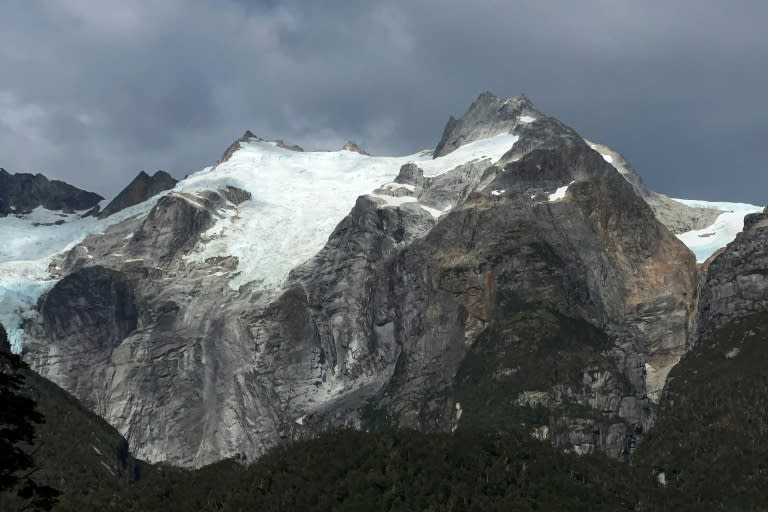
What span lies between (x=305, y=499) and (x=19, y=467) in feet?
405

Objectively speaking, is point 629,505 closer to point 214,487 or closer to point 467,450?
point 467,450

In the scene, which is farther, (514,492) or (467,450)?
(467,450)

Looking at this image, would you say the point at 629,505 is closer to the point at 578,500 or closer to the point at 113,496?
the point at 578,500

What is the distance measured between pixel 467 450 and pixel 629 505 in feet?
90.9

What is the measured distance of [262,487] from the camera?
18875 centimetres

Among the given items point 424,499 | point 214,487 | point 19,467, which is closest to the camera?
point 19,467

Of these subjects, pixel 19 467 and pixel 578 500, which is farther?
pixel 578 500

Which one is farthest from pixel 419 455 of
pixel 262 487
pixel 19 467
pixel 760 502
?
pixel 19 467

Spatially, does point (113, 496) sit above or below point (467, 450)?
below

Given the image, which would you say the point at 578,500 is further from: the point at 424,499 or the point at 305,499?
the point at 305,499

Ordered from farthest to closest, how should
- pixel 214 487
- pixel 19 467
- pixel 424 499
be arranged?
1. pixel 214 487
2. pixel 424 499
3. pixel 19 467

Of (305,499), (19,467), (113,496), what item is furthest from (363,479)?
(19,467)

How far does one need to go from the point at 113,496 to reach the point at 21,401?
13383 centimetres

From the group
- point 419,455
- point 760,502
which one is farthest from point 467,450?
point 760,502
